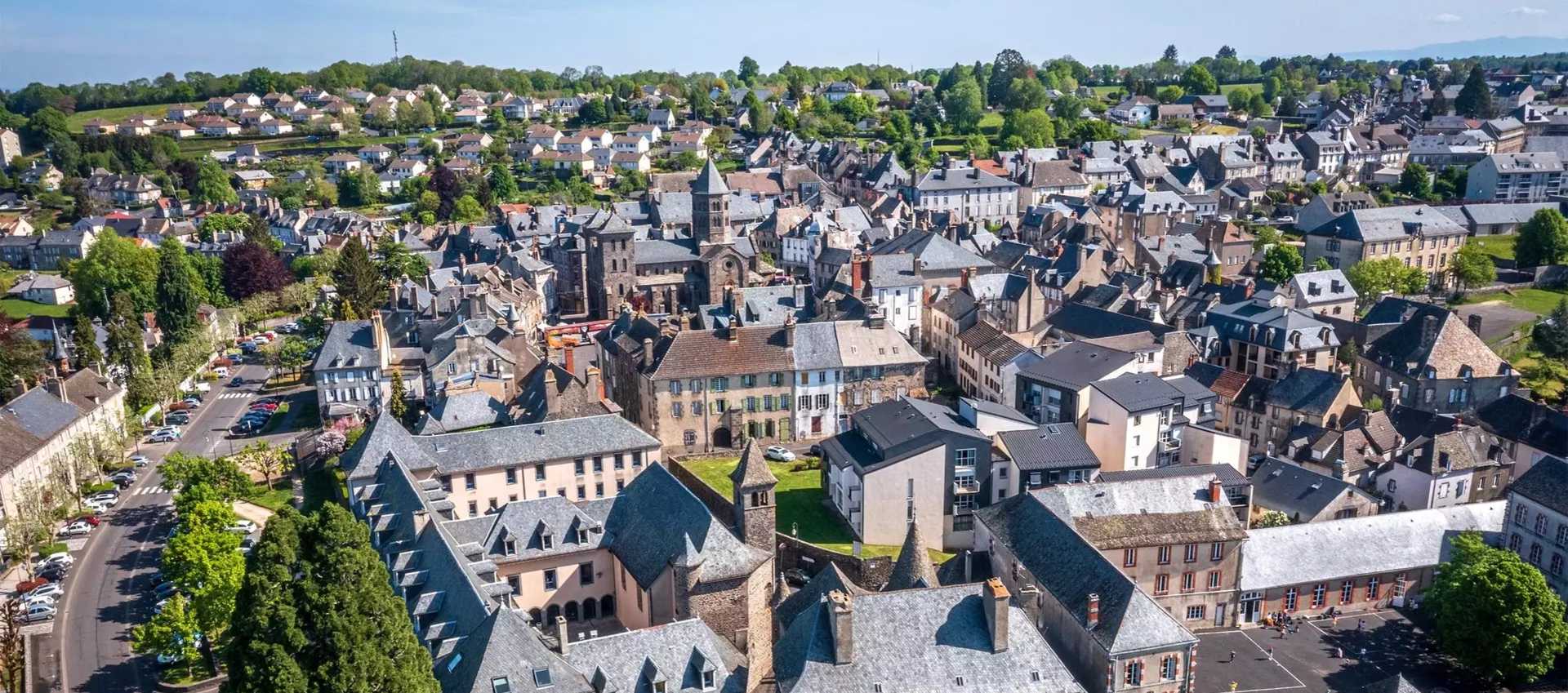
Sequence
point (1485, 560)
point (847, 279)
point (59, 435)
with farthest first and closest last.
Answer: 1. point (847, 279)
2. point (59, 435)
3. point (1485, 560)

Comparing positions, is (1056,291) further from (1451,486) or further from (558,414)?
(558,414)

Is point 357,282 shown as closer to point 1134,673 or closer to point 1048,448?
point 1048,448

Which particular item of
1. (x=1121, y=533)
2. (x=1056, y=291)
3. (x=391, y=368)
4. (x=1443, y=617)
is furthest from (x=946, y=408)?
(x=391, y=368)

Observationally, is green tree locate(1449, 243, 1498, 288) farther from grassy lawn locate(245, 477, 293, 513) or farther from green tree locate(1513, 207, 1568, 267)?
grassy lawn locate(245, 477, 293, 513)

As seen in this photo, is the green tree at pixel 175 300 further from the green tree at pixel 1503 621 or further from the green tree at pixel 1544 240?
the green tree at pixel 1544 240

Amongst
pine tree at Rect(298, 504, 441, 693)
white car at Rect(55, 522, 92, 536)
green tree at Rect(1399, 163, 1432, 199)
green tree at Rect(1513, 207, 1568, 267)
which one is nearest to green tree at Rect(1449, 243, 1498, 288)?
green tree at Rect(1513, 207, 1568, 267)

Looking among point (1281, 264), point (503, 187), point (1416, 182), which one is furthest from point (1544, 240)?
point (503, 187)

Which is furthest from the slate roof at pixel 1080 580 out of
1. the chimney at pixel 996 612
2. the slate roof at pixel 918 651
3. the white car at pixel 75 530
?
the white car at pixel 75 530
